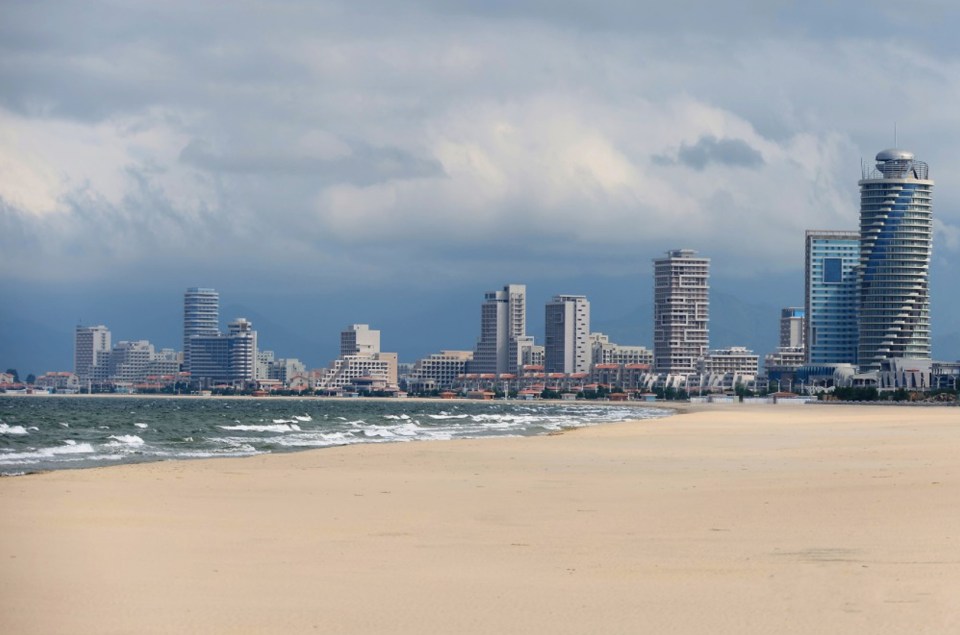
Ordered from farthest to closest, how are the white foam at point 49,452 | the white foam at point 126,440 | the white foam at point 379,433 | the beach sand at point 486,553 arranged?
the white foam at point 379,433 < the white foam at point 126,440 < the white foam at point 49,452 < the beach sand at point 486,553

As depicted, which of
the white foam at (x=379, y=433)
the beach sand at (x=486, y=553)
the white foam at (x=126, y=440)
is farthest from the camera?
the white foam at (x=379, y=433)

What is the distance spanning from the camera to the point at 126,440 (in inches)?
1868

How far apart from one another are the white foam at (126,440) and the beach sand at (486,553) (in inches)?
751

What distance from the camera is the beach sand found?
1075 centimetres

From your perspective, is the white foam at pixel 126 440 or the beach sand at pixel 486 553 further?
the white foam at pixel 126 440

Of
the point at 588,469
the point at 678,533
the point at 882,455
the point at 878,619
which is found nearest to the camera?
the point at 878,619

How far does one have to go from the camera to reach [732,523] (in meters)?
16.7

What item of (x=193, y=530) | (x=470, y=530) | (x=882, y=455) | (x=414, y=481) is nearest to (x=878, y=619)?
(x=470, y=530)

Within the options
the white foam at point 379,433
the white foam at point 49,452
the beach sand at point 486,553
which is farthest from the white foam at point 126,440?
the beach sand at point 486,553

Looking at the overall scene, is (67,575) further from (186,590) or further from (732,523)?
(732,523)

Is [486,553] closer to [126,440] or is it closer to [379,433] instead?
[126,440]

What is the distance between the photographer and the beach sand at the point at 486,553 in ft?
35.3

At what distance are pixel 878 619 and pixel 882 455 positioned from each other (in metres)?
22.5

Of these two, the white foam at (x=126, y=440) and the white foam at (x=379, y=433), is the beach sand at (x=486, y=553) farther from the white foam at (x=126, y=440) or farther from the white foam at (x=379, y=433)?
the white foam at (x=379, y=433)
